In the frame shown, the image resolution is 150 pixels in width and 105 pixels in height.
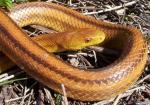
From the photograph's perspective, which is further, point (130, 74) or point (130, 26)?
point (130, 26)

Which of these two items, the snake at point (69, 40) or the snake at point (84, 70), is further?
the snake at point (69, 40)

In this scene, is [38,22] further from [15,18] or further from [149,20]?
[149,20]

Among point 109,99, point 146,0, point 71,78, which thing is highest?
point 146,0

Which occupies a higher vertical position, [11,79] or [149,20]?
[149,20]

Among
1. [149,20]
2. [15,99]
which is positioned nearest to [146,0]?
[149,20]

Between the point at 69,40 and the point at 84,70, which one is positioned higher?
the point at 69,40

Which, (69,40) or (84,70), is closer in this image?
(84,70)

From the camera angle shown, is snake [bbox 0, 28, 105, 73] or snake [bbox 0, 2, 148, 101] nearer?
snake [bbox 0, 2, 148, 101]

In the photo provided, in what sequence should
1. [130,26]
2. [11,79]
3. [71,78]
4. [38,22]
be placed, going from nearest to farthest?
[71,78], [11,79], [130,26], [38,22]
